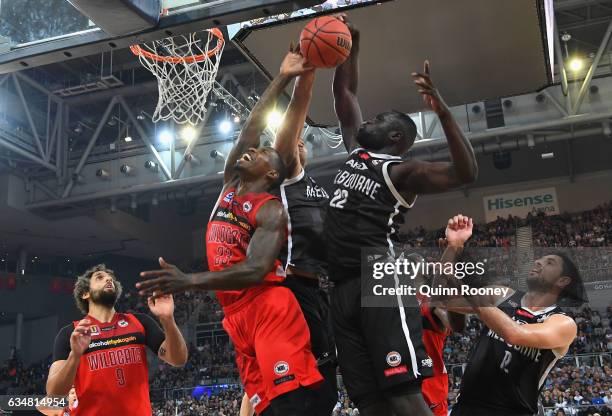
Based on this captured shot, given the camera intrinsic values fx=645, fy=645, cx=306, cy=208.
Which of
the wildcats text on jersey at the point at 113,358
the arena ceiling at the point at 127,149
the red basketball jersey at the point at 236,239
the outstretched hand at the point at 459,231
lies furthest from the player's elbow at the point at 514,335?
the arena ceiling at the point at 127,149

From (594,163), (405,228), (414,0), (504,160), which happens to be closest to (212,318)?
(405,228)

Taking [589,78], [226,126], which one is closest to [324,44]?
[589,78]

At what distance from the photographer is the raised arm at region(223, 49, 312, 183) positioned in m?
3.85

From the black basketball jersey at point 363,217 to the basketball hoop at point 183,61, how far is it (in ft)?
17.0

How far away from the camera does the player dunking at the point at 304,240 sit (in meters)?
3.69

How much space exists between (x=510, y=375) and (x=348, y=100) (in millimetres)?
1996

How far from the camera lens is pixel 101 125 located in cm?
1942

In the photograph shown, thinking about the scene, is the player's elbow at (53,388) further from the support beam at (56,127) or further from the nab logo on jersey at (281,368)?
the support beam at (56,127)

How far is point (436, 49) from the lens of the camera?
20.5 ft

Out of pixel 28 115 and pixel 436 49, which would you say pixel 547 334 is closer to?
pixel 436 49

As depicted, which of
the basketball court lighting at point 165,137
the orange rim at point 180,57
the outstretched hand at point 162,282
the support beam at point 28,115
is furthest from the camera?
the basketball court lighting at point 165,137

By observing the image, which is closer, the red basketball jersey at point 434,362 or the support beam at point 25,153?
the red basketball jersey at point 434,362

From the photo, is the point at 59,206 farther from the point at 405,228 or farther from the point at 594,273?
the point at 594,273

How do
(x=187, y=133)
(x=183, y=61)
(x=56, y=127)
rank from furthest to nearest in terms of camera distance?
1. (x=56, y=127)
2. (x=187, y=133)
3. (x=183, y=61)
